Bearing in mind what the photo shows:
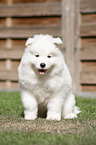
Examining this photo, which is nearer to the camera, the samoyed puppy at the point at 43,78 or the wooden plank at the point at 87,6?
the samoyed puppy at the point at 43,78

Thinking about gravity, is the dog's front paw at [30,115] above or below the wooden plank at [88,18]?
below

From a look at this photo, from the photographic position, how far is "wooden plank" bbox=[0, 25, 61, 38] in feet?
23.6

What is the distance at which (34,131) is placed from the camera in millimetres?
2781

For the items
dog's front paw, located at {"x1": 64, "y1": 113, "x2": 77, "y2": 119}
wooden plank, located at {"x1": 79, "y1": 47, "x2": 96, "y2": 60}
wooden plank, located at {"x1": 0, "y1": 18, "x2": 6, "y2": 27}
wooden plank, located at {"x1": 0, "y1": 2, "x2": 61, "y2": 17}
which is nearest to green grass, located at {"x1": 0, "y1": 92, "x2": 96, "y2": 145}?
dog's front paw, located at {"x1": 64, "y1": 113, "x2": 77, "y2": 119}

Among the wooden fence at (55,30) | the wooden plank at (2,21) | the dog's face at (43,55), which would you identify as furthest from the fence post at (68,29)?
the dog's face at (43,55)

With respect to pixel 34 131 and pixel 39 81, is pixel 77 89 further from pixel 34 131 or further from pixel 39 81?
pixel 34 131

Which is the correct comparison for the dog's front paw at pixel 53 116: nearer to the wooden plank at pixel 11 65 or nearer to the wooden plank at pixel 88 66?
the wooden plank at pixel 88 66

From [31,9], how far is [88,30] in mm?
1613

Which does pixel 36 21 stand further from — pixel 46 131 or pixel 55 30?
pixel 46 131

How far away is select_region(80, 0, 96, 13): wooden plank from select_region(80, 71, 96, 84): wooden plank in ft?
5.05

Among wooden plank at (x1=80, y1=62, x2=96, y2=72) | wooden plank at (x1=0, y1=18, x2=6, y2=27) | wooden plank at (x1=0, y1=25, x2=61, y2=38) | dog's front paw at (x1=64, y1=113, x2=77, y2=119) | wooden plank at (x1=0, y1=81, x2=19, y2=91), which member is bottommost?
wooden plank at (x1=0, y1=81, x2=19, y2=91)

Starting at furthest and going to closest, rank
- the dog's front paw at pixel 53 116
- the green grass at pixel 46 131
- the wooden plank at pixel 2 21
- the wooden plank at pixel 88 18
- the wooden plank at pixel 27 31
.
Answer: the wooden plank at pixel 2 21 → the wooden plank at pixel 27 31 → the wooden plank at pixel 88 18 → the dog's front paw at pixel 53 116 → the green grass at pixel 46 131

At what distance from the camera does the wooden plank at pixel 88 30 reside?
22.7 ft

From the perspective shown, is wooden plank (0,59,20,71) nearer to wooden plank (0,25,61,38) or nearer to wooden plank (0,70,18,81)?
wooden plank (0,70,18,81)
